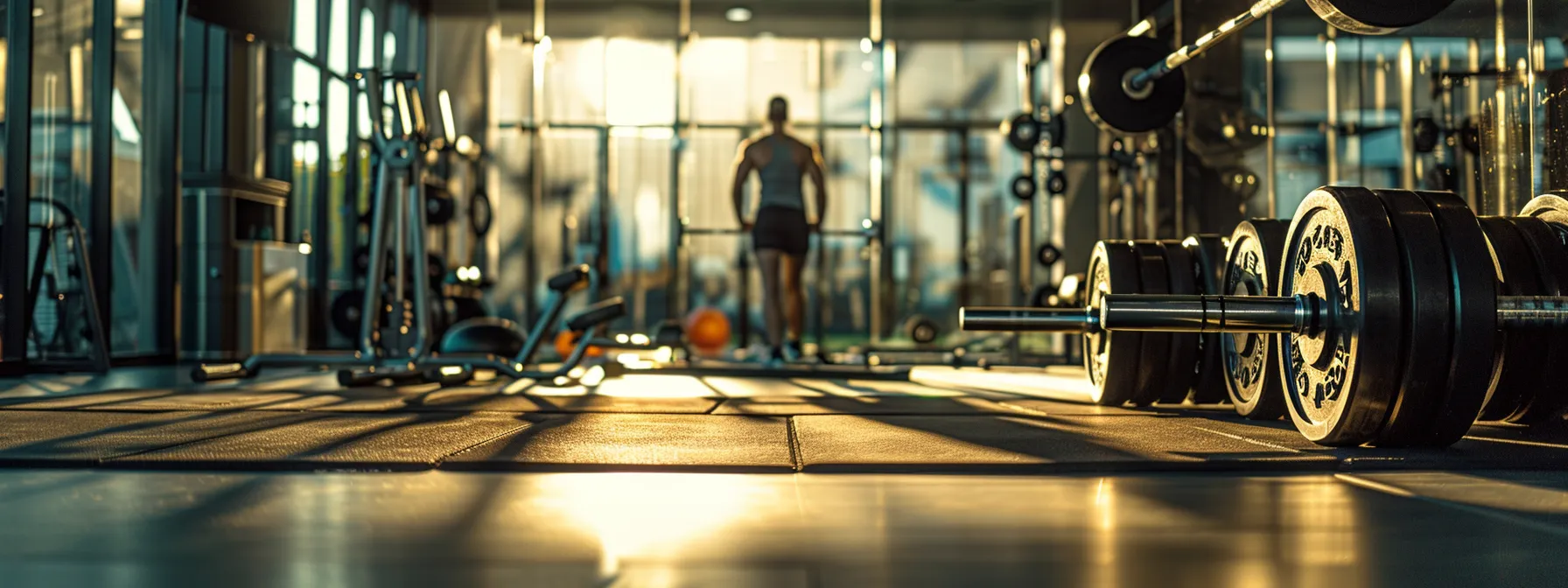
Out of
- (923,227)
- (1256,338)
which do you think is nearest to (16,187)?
A: (1256,338)

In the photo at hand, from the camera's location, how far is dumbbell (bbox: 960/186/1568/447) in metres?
2.10

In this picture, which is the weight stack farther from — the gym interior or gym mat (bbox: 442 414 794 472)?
gym mat (bbox: 442 414 794 472)

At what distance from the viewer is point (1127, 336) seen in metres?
3.39

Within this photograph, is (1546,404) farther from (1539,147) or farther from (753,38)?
(753,38)

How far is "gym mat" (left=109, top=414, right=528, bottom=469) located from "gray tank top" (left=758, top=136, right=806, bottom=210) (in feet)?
10.5

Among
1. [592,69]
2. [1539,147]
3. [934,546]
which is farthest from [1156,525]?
[592,69]

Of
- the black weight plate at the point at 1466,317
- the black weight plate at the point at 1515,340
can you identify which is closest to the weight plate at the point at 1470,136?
the black weight plate at the point at 1515,340

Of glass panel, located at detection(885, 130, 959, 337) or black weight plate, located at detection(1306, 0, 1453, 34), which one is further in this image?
glass panel, located at detection(885, 130, 959, 337)

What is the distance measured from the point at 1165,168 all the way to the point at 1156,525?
6.47 metres

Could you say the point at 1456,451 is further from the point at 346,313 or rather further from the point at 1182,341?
the point at 346,313

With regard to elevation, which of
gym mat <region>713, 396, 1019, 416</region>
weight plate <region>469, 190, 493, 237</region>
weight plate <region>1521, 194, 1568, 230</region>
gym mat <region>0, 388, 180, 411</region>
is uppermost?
weight plate <region>469, 190, 493, 237</region>

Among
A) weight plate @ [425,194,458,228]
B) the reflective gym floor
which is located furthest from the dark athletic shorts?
the reflective gym floor

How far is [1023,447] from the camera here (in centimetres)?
232

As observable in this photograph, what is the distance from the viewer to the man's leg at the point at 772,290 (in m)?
6.07
